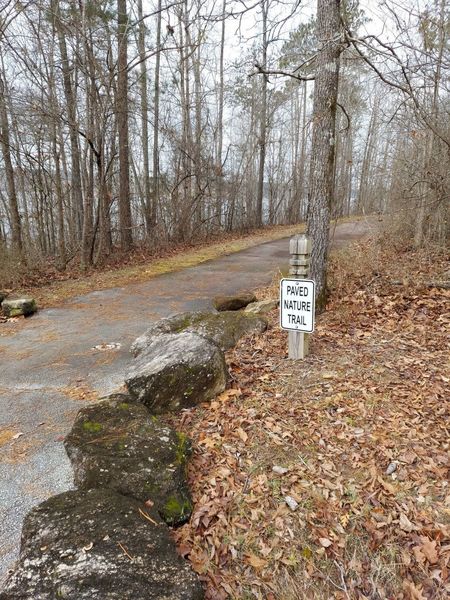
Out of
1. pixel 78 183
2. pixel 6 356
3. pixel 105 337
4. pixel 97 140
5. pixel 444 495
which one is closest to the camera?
pixel 444 495

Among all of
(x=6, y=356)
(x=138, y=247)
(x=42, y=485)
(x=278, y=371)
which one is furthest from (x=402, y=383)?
(x=138, y=247)

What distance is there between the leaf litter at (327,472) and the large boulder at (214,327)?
331 millimetres

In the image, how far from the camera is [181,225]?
14.9m

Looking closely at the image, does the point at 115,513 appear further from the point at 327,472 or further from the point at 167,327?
the point at 167,327

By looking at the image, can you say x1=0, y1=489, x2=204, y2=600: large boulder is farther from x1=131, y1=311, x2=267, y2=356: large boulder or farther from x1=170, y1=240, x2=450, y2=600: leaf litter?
x1=131, y1=311, x2=267, y2=356: large boulder

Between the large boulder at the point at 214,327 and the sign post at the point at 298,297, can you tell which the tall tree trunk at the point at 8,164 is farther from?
the sign post at the point at 298,297

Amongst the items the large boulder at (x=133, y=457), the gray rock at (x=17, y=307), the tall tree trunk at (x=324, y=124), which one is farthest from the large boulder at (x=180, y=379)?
the gray rock at (x=17, y=307)

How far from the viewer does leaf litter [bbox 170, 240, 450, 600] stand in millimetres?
2006

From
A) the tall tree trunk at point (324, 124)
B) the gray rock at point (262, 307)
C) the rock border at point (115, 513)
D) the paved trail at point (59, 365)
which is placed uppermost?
the tall tree trunk at point (324, 124)

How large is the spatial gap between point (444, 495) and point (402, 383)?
4.01 feet

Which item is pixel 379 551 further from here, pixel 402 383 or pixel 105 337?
pixel 105 337

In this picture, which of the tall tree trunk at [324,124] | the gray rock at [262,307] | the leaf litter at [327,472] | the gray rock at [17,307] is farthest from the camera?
the gray rock at [17,307]

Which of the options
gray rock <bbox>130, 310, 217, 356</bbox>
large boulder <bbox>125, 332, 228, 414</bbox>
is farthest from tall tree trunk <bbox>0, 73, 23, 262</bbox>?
large boulder <bbox>125, 332, 228, 414</bbox>

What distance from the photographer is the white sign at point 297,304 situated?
3.58 meters
